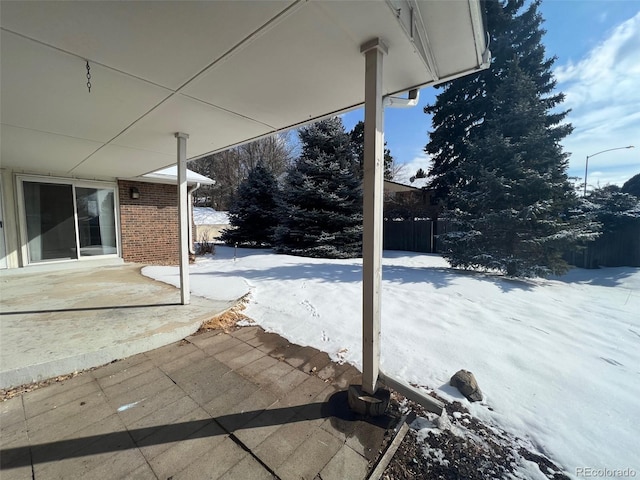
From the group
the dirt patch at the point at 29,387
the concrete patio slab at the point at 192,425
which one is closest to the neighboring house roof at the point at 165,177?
the dirt patch at the point at 29,387

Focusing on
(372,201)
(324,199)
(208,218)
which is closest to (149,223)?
(324,199)

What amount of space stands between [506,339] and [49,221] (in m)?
9.40

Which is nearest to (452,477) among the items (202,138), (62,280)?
(202,138)

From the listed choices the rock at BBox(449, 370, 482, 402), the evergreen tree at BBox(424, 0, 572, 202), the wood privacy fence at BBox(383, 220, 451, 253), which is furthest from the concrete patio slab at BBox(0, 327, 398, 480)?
the wood privacy fence at BBox(383, 220, 451, 253)

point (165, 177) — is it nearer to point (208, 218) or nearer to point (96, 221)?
point (96, 221)

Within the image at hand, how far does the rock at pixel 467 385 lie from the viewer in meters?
2.07

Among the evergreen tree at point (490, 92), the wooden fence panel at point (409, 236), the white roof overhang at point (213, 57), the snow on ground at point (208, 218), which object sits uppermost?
the evergreen tree at point (490, 92)

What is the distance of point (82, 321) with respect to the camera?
313 cm

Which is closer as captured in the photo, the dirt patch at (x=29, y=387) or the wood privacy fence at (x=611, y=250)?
the dirt patch at (x=29, y=387)

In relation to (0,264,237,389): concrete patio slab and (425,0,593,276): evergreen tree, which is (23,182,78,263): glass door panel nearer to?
(0,264,237,389): concrete patio slab

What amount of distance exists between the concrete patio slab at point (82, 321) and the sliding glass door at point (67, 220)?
1430 millimetres

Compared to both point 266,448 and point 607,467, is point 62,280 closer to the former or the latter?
point 266,448

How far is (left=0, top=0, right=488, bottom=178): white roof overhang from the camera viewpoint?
1.55 m

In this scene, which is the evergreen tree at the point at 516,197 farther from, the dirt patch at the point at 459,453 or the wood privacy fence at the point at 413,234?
the dirt patch at the point at 459,453
